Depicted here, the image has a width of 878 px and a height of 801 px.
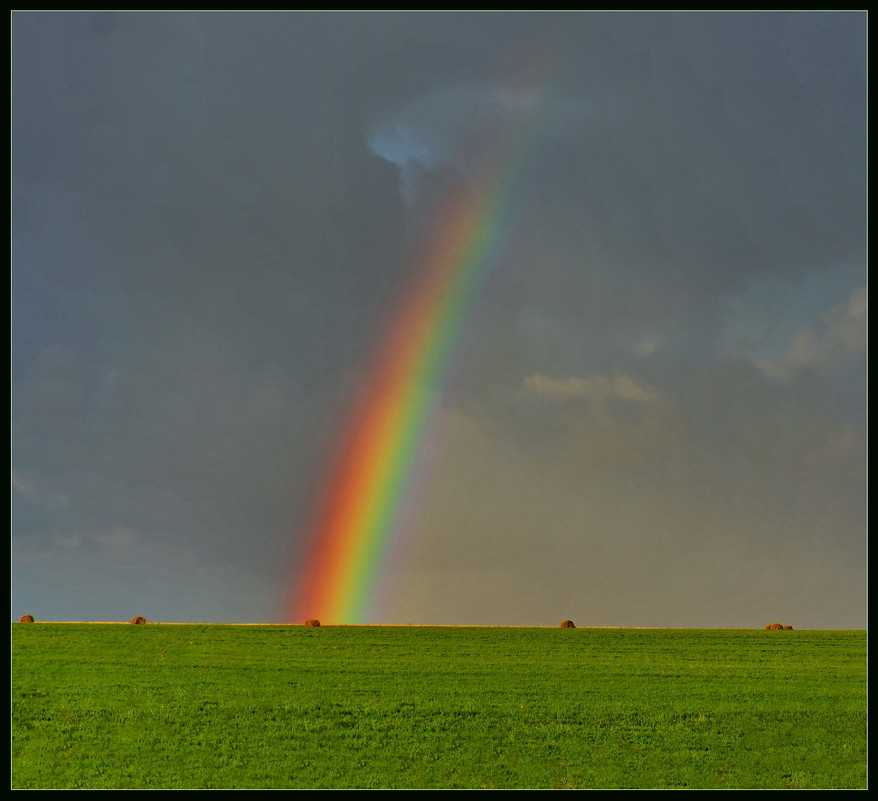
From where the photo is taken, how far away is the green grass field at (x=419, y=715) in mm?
27344

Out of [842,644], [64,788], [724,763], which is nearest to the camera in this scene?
[64,788]

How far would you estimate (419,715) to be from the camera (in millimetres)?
31469

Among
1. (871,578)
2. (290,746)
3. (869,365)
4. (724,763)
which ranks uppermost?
(869,365)

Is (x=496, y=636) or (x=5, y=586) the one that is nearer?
(x=5, y=586)

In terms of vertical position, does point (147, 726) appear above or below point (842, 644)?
below

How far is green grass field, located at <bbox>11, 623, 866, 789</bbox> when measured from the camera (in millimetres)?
27344

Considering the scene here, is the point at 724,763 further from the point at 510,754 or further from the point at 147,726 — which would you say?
the point at 147,726

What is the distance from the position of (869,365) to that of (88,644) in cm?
3699

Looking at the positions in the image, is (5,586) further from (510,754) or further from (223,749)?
(510,754)

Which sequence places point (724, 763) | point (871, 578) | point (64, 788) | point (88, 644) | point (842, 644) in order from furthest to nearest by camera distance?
point (842, 644) < point (88, 644) < point (724, 763) < point (64, 788) < point (871, 578)

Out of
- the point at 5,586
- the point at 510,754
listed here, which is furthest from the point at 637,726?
the point at 5,586

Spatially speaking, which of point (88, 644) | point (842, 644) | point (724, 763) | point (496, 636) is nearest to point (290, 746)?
point (724, 763)

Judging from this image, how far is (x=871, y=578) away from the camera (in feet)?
74.2

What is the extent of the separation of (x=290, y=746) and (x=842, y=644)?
3404cm
